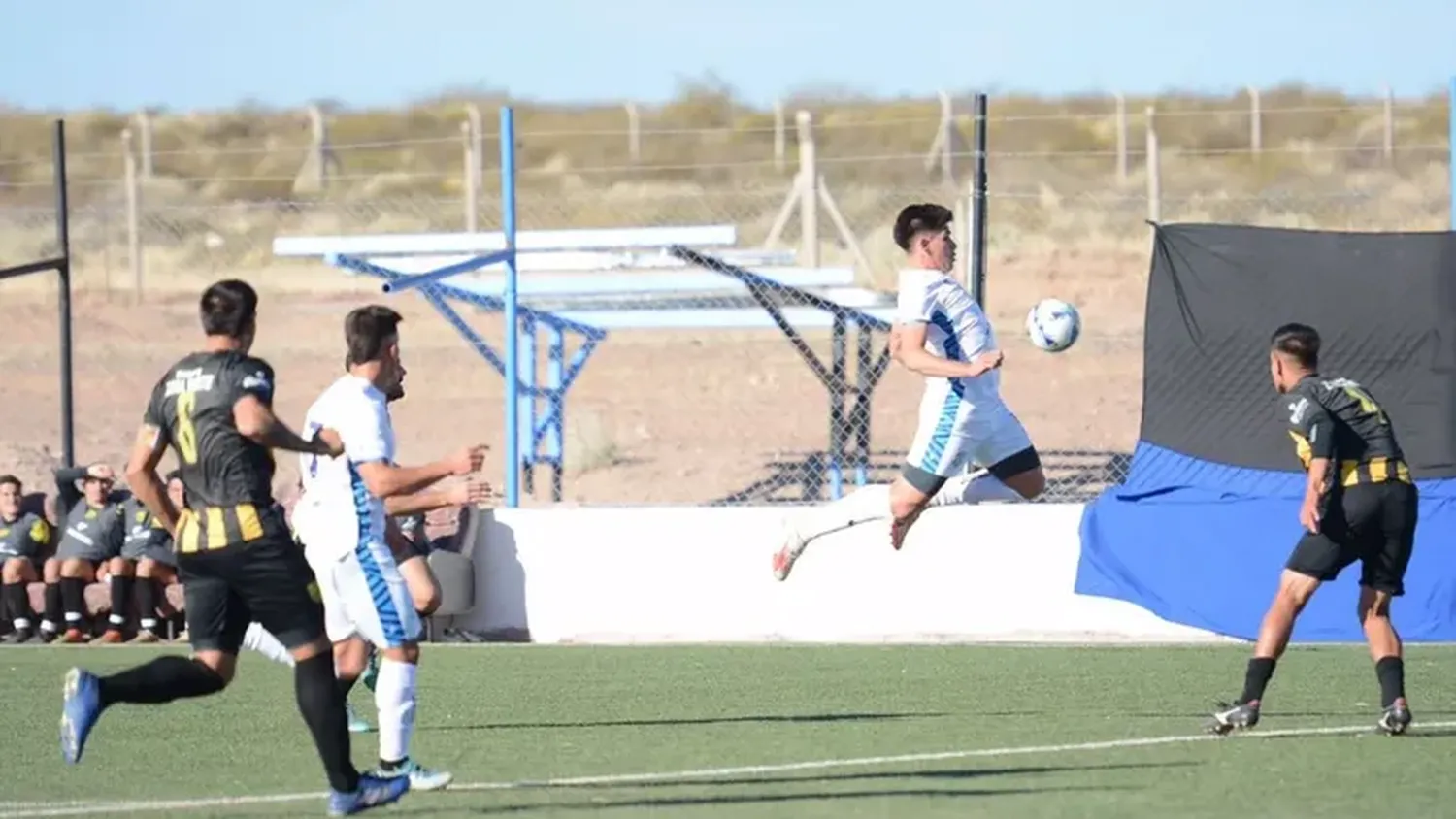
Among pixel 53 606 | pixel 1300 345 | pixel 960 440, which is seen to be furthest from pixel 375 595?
pixel 53 606

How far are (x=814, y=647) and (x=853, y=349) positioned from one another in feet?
58.1

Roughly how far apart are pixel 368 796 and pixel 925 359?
3.94 metres

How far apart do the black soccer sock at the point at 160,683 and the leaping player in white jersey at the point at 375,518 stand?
542 mm

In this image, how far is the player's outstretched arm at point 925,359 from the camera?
11.2 m

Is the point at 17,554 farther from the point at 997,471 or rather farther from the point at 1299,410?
the point at 1299,410

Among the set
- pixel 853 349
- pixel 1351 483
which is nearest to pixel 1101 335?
pixel 853 349

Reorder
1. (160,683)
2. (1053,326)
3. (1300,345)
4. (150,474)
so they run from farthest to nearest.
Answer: (1053,326)
(1300,345)
(150,474)
(160,683)

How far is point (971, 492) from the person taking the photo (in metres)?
16.2

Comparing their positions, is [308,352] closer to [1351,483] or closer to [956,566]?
[956,566]

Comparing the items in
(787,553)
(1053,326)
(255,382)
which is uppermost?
(1053,326)

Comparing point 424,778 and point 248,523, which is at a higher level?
point 248,523


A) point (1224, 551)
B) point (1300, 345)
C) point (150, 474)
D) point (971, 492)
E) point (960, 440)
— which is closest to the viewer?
point (150, 474)

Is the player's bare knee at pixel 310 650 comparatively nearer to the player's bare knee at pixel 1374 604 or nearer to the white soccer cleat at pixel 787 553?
the player's bare knee at pixel 1374 604

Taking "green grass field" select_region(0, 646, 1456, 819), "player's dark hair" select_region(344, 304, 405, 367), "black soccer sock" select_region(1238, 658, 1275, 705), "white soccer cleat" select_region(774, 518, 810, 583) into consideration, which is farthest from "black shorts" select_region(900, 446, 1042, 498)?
"player's dark hair" select_region(344, 304, 405, 367)
